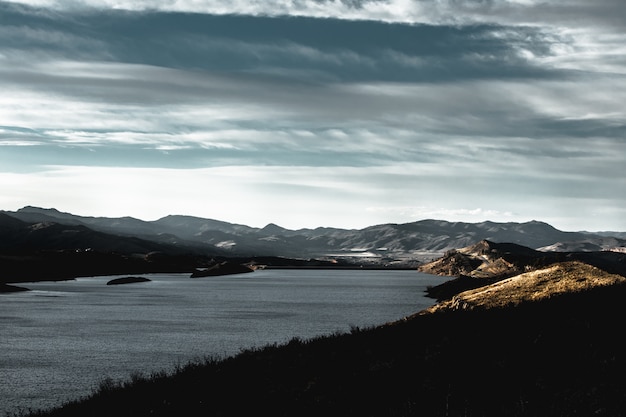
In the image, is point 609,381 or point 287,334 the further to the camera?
point 287,334

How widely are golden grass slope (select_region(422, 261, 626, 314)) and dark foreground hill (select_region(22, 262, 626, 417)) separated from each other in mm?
192

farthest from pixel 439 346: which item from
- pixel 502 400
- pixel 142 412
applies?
pixel 142 412

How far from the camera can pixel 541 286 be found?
36.9 metres

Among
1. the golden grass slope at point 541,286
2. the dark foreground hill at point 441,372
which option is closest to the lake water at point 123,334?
the dark foreground hill at point 441,372

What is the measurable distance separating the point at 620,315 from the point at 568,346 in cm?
486

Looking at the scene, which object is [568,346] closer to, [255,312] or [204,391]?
Result: [204,391]

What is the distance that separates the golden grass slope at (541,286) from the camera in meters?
35.3

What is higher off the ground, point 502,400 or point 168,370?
point 502,400

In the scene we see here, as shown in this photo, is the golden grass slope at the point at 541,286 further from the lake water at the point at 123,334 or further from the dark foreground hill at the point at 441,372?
the lake water at the point at 123,334

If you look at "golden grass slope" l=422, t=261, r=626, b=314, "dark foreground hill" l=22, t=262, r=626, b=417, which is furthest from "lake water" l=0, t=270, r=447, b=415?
"golden grass slope" l=422, t=261, r=626, b=314

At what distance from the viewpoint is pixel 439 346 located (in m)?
27.2

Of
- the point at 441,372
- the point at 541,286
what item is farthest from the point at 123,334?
the point at 441,372

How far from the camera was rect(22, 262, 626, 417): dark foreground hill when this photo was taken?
19828 millimetres

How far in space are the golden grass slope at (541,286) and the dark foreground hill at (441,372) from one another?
192mm
